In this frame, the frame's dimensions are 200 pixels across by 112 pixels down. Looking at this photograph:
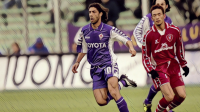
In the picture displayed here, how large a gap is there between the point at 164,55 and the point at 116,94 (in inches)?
36.9

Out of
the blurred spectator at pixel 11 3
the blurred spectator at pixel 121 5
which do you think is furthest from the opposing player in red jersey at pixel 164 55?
the blurred spectator at pixel 11 3

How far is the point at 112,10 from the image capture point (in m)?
14.0

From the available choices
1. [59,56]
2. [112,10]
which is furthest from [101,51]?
[112,10]

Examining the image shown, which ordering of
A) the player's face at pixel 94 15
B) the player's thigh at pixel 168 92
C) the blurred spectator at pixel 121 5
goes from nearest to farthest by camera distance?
the player's thigh at pixel 168 92
the player's face at pixel 94 15
the blurred spectator at pixel 121 5

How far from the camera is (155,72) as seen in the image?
7.09 meters

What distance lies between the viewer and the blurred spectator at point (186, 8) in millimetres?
13789

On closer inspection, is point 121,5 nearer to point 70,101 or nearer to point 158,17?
point 70,101

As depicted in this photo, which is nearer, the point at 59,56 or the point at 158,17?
the point at 158,17

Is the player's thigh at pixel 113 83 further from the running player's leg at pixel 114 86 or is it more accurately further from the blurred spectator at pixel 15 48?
the blurred spectator at pixel 15 48

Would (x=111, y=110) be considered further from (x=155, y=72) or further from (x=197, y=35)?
(x=197, y=35)

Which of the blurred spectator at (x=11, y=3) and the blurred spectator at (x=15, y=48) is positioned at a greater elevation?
the blurred spectator at (x=11, y=3)

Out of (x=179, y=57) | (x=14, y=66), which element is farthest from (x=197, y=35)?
(x=179, y=57)

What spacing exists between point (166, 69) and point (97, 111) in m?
2.27

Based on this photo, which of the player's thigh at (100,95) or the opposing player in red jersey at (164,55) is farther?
the player's thigh at (100,95)
